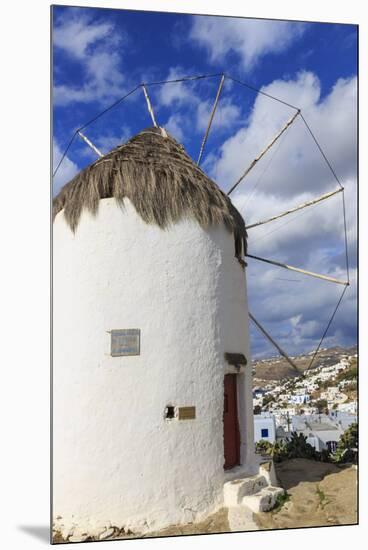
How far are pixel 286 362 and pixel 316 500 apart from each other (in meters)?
2.12

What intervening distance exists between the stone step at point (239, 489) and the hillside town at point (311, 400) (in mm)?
1596

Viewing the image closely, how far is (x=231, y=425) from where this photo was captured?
22.2 ft

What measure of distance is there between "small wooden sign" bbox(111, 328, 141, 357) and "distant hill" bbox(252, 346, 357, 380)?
2.09 m

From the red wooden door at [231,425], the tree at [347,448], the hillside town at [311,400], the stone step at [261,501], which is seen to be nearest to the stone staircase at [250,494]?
the stone step at [261,501]

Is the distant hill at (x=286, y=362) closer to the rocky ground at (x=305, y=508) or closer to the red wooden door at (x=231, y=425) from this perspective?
the red wooden door at (x=231, y=425)

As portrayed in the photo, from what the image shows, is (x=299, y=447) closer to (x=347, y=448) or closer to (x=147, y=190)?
(x=347, y=448)

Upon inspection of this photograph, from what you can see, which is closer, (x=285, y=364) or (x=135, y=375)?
(x=135, y=375)

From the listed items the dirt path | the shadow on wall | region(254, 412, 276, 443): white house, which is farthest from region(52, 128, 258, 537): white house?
region(254, 412, 276, 443): white house

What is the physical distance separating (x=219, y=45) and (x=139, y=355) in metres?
3.57

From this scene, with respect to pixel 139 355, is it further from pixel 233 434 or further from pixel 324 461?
pixel 324 461

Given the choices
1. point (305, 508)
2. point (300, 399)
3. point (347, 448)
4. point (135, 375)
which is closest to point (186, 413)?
point (135, 375)

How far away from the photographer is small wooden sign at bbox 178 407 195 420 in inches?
233

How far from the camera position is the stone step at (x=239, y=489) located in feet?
19.6

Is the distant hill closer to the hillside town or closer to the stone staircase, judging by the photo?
the hillside town
